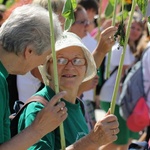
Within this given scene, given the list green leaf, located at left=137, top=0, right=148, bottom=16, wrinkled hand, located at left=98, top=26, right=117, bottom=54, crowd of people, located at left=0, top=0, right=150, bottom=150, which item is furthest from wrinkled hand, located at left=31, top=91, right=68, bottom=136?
wrinkled hand, located at left=98, top=26, right=117, bottom=54

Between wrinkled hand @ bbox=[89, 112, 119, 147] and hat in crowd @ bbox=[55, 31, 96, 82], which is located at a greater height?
hat in crowd @ bbox=[55, 31, 96, 82]

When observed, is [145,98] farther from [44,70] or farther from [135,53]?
[44,70]

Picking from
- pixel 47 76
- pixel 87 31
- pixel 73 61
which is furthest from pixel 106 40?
pixel 87 31

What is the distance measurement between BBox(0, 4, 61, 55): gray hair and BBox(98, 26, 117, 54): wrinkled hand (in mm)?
965

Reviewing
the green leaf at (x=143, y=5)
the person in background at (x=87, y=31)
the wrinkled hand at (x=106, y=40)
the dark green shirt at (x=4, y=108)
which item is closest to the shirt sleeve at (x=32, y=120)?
the dark green shirt at (x=4, y=108)

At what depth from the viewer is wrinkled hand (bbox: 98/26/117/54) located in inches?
134

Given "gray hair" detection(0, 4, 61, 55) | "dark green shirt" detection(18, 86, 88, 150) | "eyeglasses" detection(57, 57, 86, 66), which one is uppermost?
"gray hair" detection(0, 4, 61, 55)

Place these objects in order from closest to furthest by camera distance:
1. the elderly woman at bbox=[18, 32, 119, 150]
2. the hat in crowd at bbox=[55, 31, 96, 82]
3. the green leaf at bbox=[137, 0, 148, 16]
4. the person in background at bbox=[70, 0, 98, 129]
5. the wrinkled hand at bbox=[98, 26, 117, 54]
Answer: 1. the green leaf at bbox=[137, 0, 148, 16]
2. the elderly woman at bbox=[18, 32, 119, 150]
3. the hat in crowd at bbox=[55, 31, 96, 82]
4. the wrinkled hand at bbox=[98, 26, 117, 54]
5. the person in background at bbox=[70, 0, 98, 129]

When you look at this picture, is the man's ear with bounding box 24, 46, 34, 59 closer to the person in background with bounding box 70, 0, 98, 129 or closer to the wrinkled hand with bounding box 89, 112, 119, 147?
the wrinkled hand with bounding box 89, 112, 119, 147

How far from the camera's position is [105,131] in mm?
2580

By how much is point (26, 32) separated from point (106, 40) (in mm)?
1157

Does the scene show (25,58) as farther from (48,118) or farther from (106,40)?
(106,40)

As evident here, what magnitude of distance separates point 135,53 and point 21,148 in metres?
3.77

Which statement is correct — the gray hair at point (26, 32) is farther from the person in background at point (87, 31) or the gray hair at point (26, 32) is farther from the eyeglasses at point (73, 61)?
the person in background at point (87, 31)
